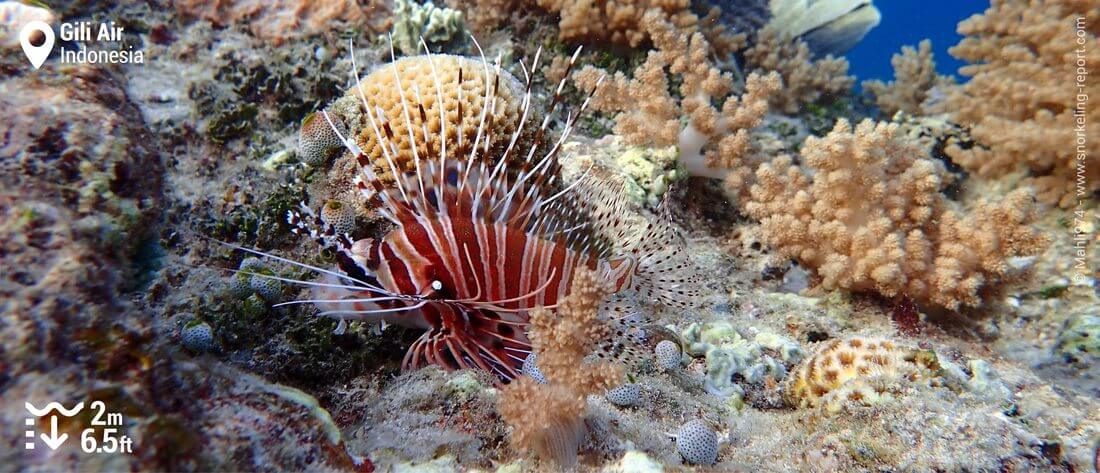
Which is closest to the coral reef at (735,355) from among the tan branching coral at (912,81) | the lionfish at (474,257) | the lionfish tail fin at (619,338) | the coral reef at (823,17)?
the lionfish at (474,257)

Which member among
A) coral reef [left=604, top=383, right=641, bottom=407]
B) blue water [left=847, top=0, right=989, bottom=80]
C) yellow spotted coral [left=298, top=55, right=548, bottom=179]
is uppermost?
blue water [left=847, top=0, right=989, bottom=80]

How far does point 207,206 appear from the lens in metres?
3.52

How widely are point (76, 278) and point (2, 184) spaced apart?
15.6 inches

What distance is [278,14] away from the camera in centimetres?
545

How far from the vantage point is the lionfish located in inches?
109

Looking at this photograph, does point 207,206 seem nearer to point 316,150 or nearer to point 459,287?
point 316,150

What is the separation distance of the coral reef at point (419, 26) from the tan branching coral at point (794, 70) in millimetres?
4290

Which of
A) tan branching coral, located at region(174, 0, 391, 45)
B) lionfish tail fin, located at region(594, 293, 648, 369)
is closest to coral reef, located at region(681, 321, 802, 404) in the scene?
lionfish tail fin, located at region(594, 293, 648, 369)

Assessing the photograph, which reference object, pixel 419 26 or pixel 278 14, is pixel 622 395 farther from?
pixel 278 14

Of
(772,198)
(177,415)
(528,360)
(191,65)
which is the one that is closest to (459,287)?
(528,360)

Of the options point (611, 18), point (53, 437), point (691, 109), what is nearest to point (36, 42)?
point (53, 437)

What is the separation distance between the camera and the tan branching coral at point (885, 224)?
4008mm

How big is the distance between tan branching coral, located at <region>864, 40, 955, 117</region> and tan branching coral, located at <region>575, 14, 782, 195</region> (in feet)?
13.1

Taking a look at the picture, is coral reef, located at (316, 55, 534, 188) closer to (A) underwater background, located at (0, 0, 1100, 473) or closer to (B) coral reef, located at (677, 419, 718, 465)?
(A) underwater background, located at (0, 0, 1100, 473)
